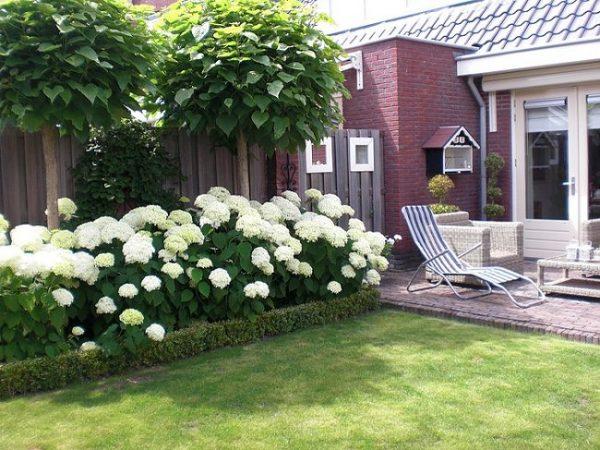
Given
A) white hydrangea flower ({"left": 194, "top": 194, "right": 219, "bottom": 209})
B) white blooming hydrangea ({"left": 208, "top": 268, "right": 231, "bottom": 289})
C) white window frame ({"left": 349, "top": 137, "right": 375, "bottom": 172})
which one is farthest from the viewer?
white window frame ({"left": 349, "top": 137, "right": 375, "bottom": 172})

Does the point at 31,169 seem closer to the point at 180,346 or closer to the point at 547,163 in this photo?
the point at 180,346

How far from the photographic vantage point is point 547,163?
9.37m

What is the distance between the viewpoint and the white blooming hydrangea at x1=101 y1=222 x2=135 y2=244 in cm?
517

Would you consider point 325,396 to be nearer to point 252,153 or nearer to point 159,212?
point 159,212

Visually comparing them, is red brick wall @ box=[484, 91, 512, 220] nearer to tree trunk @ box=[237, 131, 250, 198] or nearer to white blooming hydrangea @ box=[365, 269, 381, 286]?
white blooming hydrangea @ box=[365, 269, 381, 286]

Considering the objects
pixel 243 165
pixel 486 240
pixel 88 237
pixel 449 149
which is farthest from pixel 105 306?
pixel 449 149

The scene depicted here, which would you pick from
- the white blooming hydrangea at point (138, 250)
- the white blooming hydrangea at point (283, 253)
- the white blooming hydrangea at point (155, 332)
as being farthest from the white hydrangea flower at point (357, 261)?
the white blooming hydrangea at point (155, 332)

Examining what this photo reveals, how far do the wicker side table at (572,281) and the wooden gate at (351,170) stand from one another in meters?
2.49

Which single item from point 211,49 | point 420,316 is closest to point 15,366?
point 211,49

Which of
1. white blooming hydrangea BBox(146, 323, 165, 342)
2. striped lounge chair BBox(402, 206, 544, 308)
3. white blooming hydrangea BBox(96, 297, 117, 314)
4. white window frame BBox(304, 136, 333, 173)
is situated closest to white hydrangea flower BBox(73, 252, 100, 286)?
white blooming hydrangea BBox(96, 297, 117, 314)

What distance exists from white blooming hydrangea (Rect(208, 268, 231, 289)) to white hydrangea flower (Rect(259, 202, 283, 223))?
1061 mm

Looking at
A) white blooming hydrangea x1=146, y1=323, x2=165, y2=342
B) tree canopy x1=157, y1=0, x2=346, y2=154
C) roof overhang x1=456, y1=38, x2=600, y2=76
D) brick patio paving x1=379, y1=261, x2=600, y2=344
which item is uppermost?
roof overhang x1=456, y1=38, x2=600, y2=76

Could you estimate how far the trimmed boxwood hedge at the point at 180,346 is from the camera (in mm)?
4477

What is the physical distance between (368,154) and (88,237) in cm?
446
